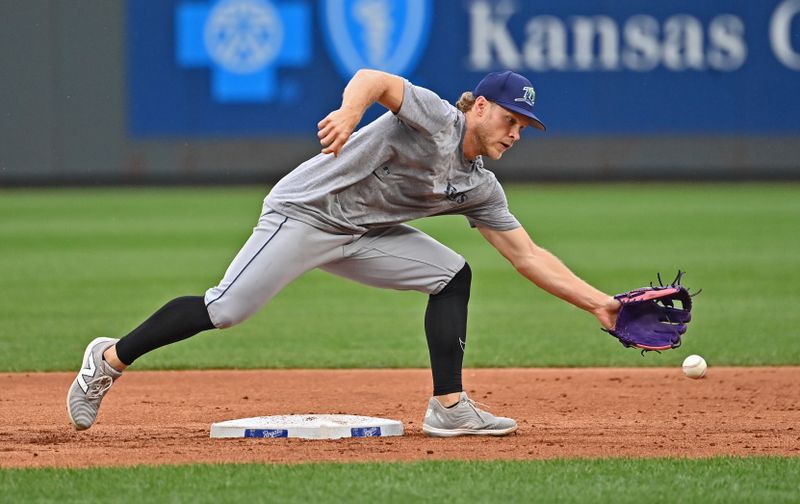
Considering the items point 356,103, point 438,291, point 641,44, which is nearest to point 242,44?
point 641,44

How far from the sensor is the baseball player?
17.0ft

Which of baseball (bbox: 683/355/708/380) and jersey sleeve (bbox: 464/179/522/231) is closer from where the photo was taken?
jersey sleeve (bbox: 464/179/522/231)

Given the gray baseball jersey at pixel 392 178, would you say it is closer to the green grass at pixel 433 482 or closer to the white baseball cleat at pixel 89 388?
the white baseball cleat at pixel 89 388

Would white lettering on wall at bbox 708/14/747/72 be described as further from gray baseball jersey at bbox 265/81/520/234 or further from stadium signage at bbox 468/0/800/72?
gray baseball jersey at bbox 265/81/520/234

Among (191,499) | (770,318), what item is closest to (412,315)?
(770,318)

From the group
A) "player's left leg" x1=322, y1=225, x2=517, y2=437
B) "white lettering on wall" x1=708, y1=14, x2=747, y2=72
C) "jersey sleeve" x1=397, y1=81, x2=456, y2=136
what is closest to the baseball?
"player's left leg" x1=322, y1=225, x2=517, y2=437

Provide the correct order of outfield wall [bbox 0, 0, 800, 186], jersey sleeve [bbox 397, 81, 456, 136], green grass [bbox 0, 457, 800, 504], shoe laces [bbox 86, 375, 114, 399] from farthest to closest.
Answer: outfield wall [bbox 0, 0, 800, 186]
shoe laces [bbox 86, 375, 114, 399]
jersey sleeve [bbox 397, 81, 456, 136]
green grass [bbox 0, 457, 800, 504]

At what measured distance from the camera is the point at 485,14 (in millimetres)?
23625

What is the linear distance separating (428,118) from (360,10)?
18596mm

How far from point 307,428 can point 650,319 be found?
1435 millimetres

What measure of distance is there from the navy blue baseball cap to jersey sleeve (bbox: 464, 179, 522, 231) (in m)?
0.39

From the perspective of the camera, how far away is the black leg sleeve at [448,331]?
18.5ft

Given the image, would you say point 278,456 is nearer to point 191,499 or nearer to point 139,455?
point 139,455

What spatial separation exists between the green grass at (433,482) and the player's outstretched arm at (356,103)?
1.10m
